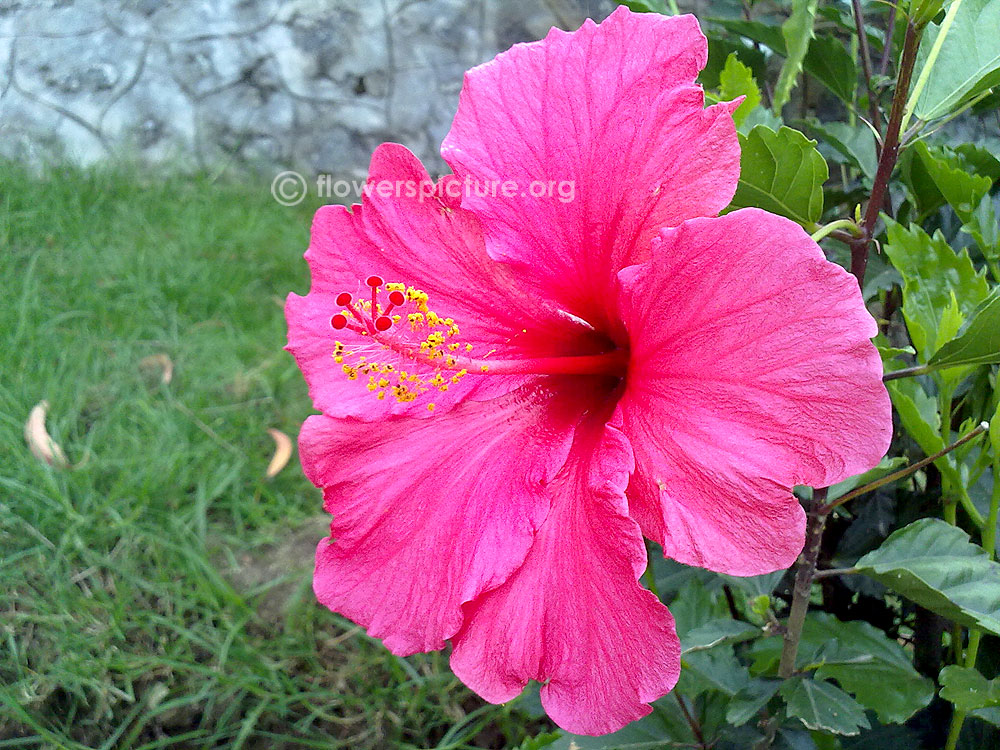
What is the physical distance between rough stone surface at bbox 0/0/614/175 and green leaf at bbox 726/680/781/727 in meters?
3.58

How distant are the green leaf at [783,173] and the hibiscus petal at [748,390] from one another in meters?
0.15

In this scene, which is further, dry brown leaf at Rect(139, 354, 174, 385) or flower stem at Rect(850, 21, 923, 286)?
dry brown leaf at Rect(139, 354, 174, 385)

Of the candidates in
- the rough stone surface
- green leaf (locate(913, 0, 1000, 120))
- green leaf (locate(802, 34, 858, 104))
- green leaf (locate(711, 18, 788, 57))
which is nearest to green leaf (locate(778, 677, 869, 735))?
green leaf (locate(913, 0, 1000, 120))

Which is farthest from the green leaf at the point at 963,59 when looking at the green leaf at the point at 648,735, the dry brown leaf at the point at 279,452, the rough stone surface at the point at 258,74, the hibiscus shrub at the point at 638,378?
the rough stone surface at the point at 258,74

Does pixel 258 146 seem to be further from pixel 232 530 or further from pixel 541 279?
pixel 541 279

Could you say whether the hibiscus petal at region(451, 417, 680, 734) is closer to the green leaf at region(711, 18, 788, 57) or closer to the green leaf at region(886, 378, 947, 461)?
the green leaf at region(886, 378, 947, 461)

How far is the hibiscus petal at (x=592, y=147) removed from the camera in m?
0.70

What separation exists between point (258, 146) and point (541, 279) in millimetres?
3976

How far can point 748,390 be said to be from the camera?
0.65 m

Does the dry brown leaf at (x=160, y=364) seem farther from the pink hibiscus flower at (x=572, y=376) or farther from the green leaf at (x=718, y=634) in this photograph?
the green leaf at (x=718, y=634)

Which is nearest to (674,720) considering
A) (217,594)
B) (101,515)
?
(217,594)

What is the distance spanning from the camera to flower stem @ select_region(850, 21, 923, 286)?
2.22 feet

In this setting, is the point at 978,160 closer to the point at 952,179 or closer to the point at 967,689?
the point at 952,179

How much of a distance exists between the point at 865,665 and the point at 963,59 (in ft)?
2.09
